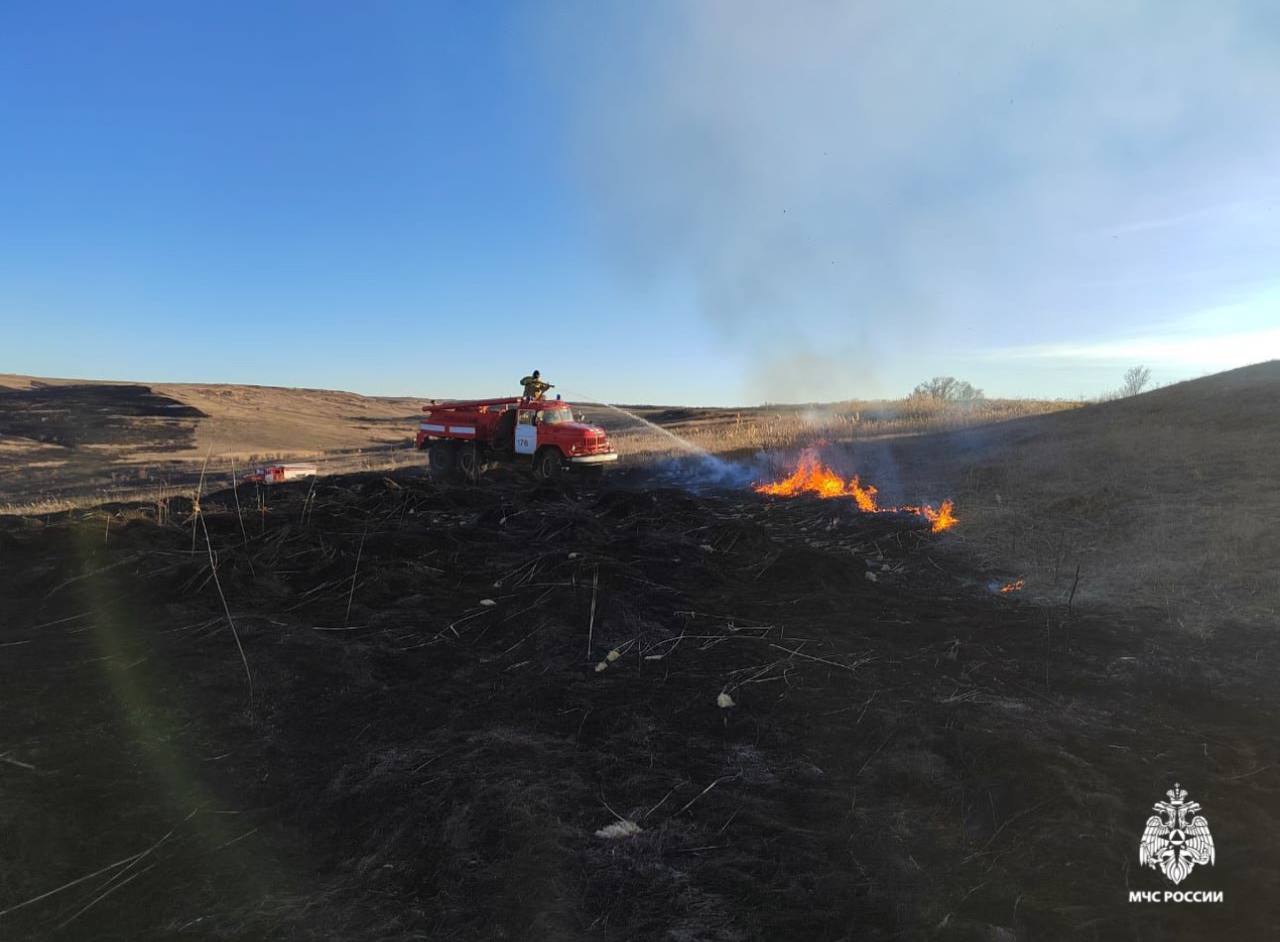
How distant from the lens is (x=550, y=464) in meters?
17.2

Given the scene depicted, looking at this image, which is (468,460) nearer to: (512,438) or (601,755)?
(512,438)

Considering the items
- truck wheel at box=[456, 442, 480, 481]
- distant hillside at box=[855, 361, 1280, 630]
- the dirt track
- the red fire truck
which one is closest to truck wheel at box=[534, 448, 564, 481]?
the red fire truck

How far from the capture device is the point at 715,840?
10.4ft

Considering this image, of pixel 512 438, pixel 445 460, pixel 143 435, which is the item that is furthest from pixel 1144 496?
pixel 143 435

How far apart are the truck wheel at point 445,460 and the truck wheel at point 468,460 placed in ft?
0.81

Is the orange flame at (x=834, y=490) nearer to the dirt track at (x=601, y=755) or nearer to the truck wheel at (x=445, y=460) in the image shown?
the dirt track at (x=601, y=755)

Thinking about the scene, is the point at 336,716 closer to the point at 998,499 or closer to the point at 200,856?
the point at 200,856

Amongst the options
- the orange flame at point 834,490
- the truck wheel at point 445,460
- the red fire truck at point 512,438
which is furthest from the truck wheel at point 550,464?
the orange flame at point 834,490

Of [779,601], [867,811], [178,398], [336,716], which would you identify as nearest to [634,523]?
[779,601]

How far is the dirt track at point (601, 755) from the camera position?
2773 mm

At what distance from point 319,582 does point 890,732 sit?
6.38 metres

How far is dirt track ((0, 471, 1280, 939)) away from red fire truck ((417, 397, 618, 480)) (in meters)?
9.27

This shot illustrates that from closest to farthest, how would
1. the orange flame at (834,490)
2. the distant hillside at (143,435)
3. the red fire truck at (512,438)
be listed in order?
1. the orange flame at (834,490)
2. the red fire truck at (512,438)
3. the distant hillside at (143,435)

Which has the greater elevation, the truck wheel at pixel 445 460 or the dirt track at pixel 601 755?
the truck wheel at pixel 445 460
